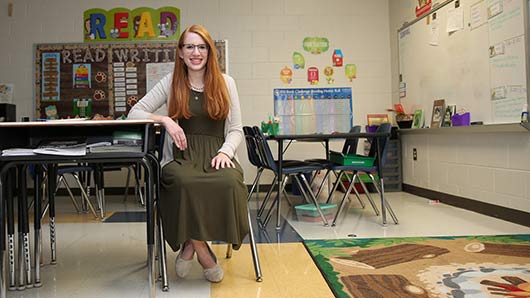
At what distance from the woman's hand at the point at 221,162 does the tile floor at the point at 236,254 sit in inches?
22.0

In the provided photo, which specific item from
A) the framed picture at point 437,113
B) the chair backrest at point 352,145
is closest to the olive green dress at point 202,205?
the chair backrest at point 352,145

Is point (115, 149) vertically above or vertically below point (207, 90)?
below

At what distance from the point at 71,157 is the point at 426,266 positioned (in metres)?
1.75

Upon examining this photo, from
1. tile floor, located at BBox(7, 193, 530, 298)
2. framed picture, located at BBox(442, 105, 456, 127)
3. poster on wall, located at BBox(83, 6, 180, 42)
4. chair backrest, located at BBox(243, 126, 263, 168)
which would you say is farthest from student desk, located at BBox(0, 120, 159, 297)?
poster on wall, located at BBox(83, 6, 180, 42)

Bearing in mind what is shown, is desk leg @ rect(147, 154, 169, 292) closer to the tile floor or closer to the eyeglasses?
the tile floor

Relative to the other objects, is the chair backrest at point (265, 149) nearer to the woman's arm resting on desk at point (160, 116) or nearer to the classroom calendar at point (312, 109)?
the woman's arm resting on desk at point (160, 116)

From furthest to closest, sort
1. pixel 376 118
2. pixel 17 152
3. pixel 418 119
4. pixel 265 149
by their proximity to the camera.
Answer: pixel 376 118 → pixel 418 119 → pixel 265 149 → pixel 17 152

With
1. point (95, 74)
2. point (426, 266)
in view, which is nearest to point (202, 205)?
point (426, 266)

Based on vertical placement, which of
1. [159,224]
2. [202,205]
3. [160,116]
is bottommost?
[159,224]

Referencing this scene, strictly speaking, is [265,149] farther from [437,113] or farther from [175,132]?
[437,113]

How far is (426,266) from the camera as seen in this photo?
2.17m

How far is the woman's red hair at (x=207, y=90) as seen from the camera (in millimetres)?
2076

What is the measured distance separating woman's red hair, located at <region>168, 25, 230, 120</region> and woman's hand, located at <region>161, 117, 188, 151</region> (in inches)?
4.7

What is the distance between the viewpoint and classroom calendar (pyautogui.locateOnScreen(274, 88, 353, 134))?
5605mm
